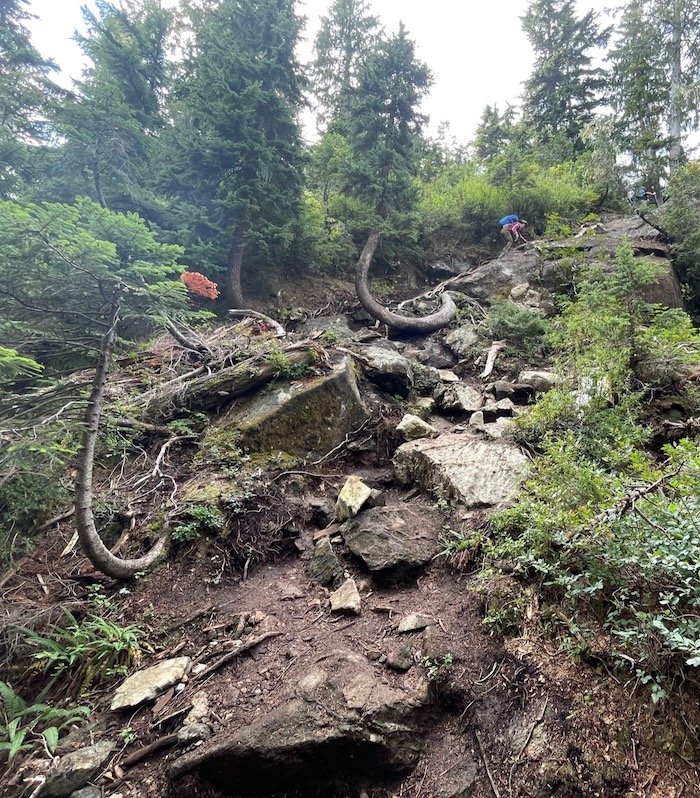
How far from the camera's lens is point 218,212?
35.3 feet

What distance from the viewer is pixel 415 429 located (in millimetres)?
Answer: 6562

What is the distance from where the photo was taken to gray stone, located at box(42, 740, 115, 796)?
2.47 metres

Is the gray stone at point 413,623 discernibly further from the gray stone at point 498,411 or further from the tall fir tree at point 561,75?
the tall fir tree at point 561,75

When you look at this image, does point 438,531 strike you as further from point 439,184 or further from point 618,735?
point 439,184

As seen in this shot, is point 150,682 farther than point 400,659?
Yes

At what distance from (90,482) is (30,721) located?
1.89 meters

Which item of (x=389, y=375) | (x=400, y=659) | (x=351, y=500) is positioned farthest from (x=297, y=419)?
(x=400, y=659)

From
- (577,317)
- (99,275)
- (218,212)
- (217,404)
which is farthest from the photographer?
(218,212)

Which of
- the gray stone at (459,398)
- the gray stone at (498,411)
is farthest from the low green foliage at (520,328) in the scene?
the gray stone at (498,411)

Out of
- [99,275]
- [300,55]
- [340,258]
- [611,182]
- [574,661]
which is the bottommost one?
[574,661]

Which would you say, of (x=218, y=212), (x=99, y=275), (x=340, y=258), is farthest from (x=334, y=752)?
(x=340, y=258)

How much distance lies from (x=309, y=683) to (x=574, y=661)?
6.10 ft

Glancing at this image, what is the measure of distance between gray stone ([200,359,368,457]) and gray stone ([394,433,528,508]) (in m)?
1.29

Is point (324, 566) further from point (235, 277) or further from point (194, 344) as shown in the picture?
point (235, 277)
